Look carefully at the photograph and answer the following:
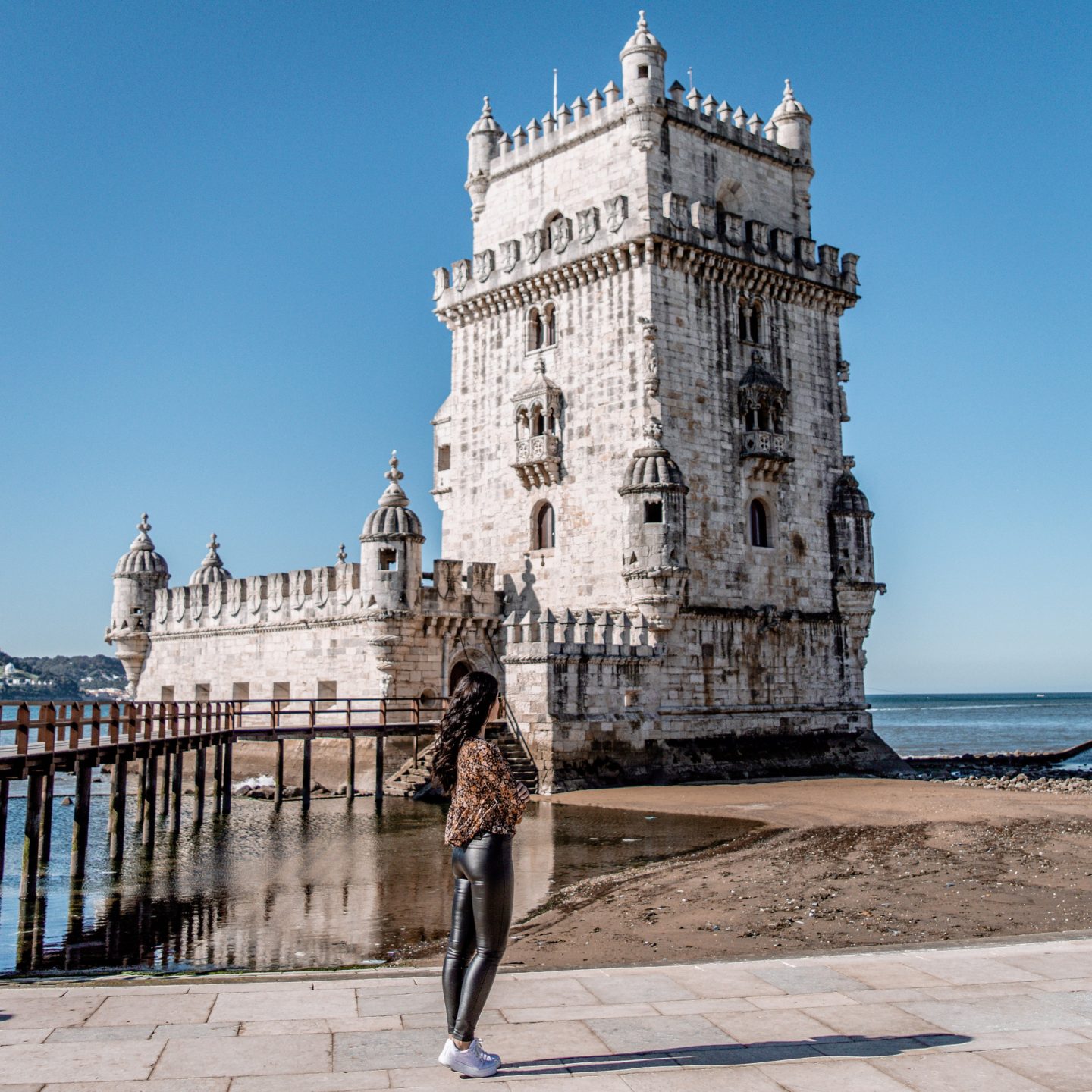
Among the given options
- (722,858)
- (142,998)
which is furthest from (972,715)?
(142,998)

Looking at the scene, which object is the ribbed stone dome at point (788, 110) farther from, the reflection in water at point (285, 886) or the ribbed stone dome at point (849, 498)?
the reflection in water at point (285, 886)

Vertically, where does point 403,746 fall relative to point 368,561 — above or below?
below

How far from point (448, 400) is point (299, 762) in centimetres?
1182

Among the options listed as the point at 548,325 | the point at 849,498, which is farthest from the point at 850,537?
the point at 548,325

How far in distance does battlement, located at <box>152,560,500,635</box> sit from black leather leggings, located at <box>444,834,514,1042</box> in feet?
78.0

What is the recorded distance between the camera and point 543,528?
32344 mm

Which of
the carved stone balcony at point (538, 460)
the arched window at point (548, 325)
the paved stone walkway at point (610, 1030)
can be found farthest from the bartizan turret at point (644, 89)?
the paved stone walkway at point (610, 1030)

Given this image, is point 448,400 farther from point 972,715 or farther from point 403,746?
point 972,715

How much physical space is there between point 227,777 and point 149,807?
543 cm

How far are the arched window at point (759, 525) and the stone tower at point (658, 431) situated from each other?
0.27 feet

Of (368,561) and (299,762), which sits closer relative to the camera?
(368,561)

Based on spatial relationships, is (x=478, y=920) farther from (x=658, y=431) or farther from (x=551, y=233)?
(x=551, y=233)

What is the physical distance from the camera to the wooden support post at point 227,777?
27250mm

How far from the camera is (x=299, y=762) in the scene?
1320 inches
